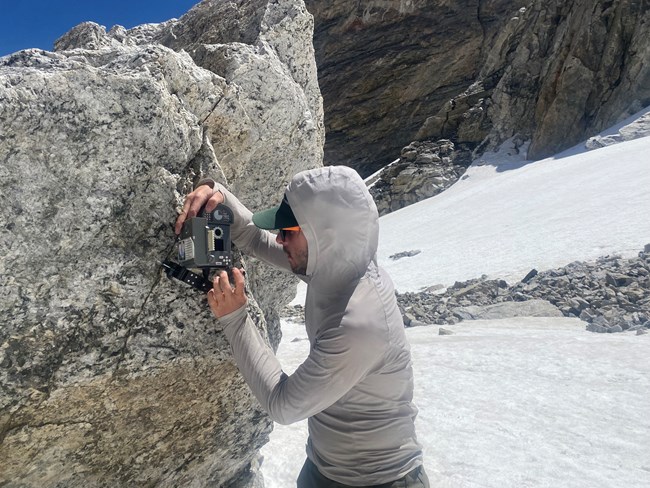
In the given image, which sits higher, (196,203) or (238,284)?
(196,203)

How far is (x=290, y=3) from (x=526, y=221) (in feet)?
40.5

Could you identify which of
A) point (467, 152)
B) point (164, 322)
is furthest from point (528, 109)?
point (164, 322)

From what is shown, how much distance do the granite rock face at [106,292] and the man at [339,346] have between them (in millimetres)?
293

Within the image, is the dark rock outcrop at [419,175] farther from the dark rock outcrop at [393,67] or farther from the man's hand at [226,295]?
the man's hand at [226,295]

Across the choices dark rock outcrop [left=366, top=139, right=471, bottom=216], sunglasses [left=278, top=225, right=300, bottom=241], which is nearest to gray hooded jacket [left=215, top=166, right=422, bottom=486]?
sunglasses [left=278, top=225, right=300, bottom=241]

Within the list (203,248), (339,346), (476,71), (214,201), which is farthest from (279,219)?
(476,71)

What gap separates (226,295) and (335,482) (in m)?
0.94

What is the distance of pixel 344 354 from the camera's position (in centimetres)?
204

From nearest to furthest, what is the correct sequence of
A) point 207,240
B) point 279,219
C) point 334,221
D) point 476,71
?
point 334,221 < point 279,219 < point 207,240 < point 476,71

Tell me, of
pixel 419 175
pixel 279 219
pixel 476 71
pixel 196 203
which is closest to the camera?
pixel 279 219

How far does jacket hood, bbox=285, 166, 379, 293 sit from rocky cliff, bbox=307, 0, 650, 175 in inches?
1087

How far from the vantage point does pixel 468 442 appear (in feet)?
15.5

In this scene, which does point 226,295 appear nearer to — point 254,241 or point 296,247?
point 296,247

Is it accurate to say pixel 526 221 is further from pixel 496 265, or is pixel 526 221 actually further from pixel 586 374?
pixel 586 374
